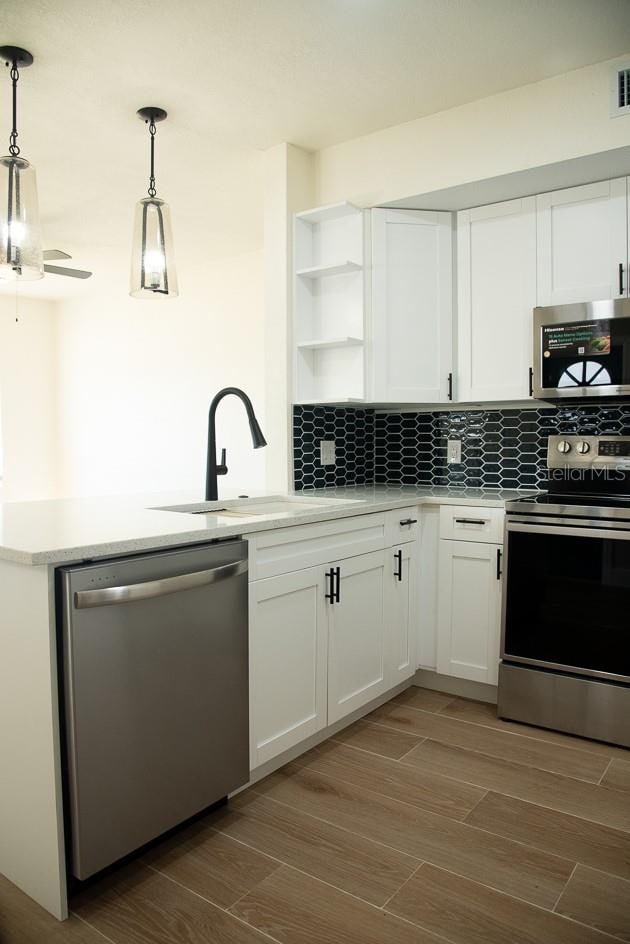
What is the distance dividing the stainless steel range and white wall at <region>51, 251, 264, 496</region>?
2.66m

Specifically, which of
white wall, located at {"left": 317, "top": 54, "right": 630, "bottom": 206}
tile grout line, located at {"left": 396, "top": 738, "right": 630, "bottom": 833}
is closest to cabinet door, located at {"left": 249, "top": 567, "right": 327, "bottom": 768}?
tile grout line, located at {"left": 396, "top": 738, "right": 630, "bottom": 833}

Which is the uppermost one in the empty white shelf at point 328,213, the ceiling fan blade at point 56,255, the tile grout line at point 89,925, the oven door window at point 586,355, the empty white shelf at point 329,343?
the ceiling fan blade at point 56,255

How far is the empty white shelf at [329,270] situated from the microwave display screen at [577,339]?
2.93 feet

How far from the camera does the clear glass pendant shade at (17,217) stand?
2.18 m

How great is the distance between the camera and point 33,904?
162 cm

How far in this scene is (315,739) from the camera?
2453mm

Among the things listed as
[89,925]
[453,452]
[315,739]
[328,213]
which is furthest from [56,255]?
[89,925]

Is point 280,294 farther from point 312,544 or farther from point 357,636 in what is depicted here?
point 357,636

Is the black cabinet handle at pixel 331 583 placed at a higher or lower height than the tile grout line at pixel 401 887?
higher

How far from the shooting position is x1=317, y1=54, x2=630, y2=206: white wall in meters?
2.52

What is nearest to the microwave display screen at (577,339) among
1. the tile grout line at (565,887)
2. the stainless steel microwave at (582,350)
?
the stainless steel microwave at (582,350)

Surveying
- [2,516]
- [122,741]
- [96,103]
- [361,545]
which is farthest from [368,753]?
[96,103]

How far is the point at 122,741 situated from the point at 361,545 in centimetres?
124

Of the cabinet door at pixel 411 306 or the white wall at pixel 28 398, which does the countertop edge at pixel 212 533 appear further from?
the white wall at pixel 28 398
